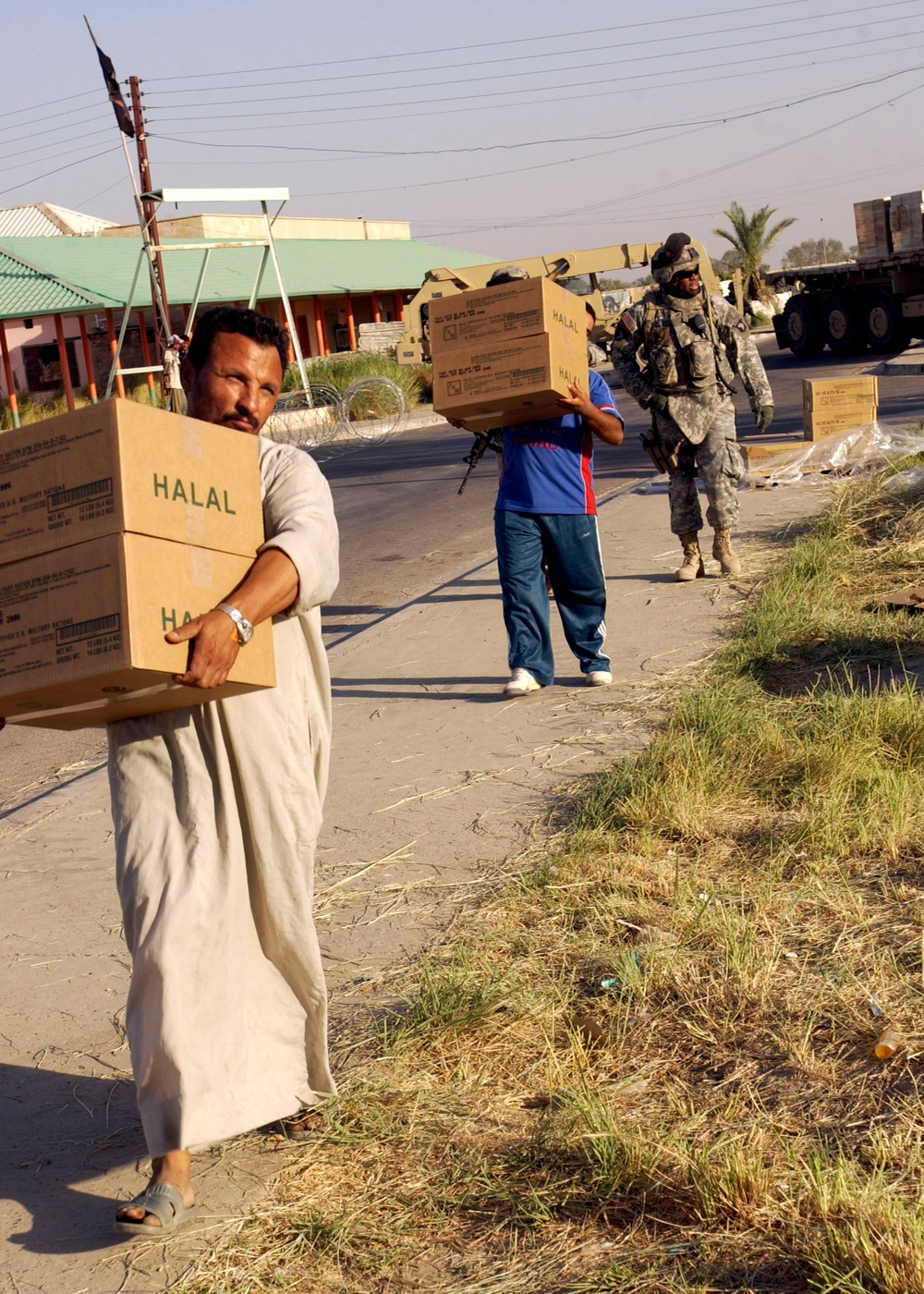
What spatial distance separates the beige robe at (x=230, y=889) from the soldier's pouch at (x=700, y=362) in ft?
18.6

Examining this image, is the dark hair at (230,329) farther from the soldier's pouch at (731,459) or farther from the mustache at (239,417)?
the soldier's pouch at (731,459)

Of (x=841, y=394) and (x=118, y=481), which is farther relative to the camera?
(x=841, y=394)

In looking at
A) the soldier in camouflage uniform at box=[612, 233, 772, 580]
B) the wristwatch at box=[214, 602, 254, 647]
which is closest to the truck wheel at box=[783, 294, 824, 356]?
the soldier in camouflage uniform at box=[612, 233, 772, 580]

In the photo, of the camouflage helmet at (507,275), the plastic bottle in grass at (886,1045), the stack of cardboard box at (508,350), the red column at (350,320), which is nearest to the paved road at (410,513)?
the stack of cardboard box at (508,350)

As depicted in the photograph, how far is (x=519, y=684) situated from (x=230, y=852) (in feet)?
12.4

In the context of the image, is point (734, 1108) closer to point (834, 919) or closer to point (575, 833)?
point (834, 919)

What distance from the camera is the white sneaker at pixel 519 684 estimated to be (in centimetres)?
660

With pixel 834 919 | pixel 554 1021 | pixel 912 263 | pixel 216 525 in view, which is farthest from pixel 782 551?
pixel 912 263

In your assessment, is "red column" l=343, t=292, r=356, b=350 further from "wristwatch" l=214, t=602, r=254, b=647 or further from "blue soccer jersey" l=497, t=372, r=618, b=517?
"wristwatch" l=214, t=602, r=254, b=647

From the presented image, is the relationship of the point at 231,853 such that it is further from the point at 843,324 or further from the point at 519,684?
the point at 843,324

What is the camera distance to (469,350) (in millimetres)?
6434

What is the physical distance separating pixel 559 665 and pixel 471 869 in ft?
8.84

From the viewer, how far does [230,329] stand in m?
3.11

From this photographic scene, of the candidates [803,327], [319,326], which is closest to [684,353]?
[803,327]
